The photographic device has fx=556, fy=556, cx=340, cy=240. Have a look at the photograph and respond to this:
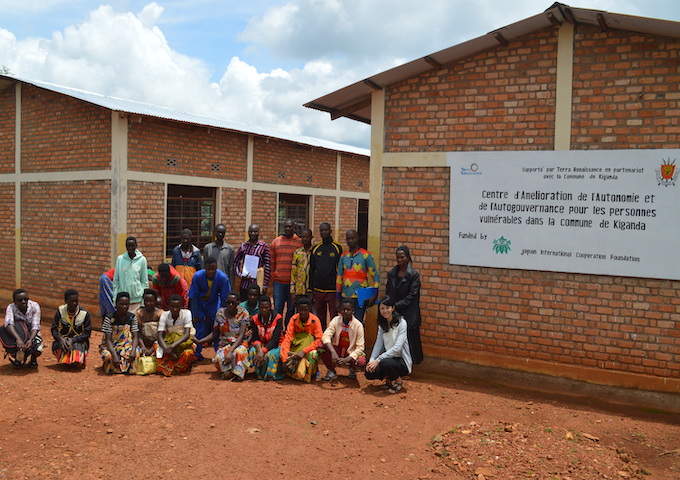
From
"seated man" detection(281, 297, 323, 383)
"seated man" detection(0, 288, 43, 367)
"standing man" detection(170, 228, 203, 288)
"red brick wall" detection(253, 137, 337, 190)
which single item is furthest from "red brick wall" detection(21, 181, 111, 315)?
"seated man" detection(281, 297, 323, 383)

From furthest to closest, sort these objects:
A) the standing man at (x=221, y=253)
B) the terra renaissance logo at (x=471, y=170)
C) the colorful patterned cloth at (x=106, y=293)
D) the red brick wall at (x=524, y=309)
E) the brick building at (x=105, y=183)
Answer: the brick building at (x=105, y=183) → the standing man at (x=221, y=253) → the colorful patterned cloth at (x=106, y=293) → the terra renaissance logo at (x=471, y=170) → the red brick wall at (x=524, y=309)

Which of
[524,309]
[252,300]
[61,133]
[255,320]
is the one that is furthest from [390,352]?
[61,133]

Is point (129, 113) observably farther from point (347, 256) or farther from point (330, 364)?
point (330, 364)

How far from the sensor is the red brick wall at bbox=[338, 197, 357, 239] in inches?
596

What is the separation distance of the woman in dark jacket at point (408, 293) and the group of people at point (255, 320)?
1 centimetres

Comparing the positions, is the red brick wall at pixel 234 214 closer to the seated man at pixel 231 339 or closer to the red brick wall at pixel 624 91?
the seated man at pixel 231 339

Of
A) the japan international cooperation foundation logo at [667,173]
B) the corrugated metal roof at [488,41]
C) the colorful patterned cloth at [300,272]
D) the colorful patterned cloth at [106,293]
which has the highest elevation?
the corrugated metal roof at [488,41]

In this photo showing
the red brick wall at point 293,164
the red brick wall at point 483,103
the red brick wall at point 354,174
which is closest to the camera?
the red brick wall at point 483,103

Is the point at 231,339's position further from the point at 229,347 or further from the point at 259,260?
the point at 259,260

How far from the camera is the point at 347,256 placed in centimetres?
689

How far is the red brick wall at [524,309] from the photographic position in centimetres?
583

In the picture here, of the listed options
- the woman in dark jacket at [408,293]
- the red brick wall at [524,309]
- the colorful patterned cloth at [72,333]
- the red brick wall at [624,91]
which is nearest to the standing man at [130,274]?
the colorful patterned cloth at [72,333]

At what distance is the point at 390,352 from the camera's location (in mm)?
6109

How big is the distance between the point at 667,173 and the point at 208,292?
552cm
